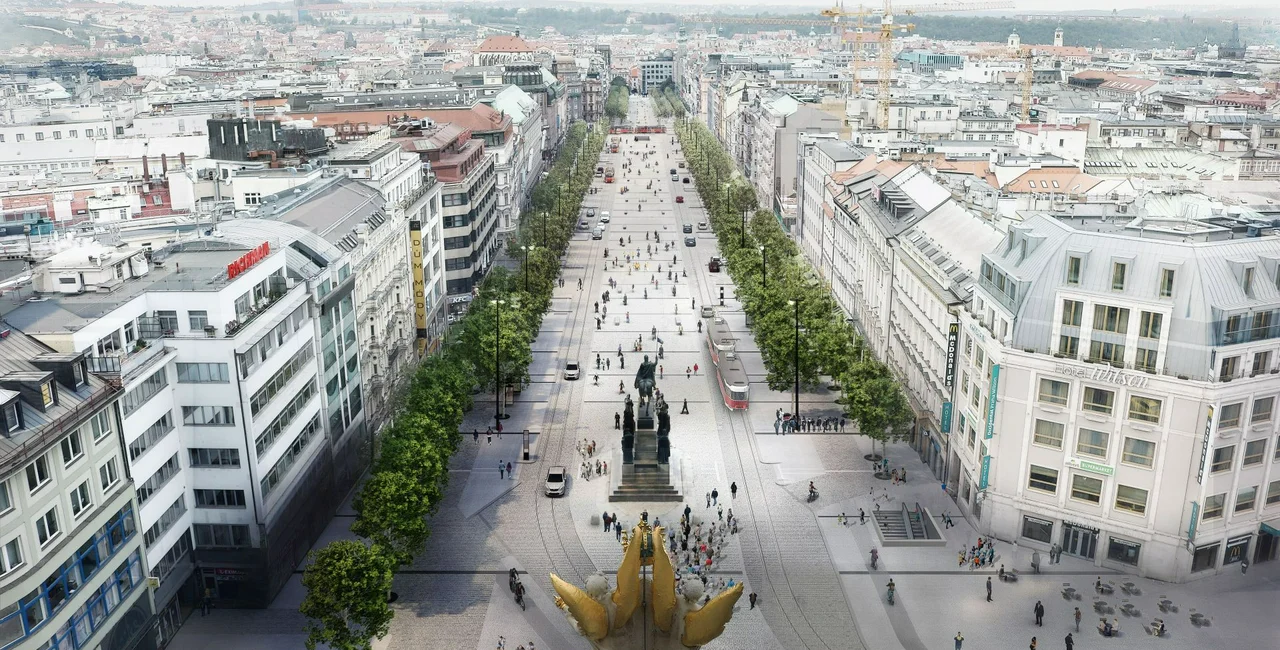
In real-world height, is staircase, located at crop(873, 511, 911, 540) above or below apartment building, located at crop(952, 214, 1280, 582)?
below

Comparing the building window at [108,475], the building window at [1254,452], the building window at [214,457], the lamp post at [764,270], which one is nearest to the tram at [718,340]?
the lamp post at [764,270]

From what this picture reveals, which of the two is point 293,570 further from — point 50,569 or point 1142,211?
point 1142,211

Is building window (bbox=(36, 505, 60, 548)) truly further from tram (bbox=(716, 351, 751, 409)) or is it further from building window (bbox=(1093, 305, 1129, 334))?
tram (bbox=(716, 351, 751, 409))

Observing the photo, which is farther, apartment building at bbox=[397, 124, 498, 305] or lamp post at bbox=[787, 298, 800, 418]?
apartment building at bbox=[397, 124, 498, 305]

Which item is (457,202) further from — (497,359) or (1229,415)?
(1229,415)

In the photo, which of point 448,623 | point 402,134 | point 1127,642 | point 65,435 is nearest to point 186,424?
point 65,435

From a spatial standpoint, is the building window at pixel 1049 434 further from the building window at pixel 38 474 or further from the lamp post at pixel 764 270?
the building window at pixel 38 474

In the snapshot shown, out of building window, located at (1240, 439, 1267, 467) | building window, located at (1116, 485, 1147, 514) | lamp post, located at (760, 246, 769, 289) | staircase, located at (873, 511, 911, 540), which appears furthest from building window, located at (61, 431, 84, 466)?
lamp post, located at (760, 246, 769, 289)
